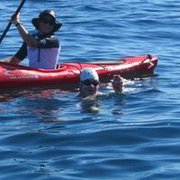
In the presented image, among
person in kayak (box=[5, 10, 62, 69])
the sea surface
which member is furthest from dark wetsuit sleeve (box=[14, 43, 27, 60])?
the sea surface

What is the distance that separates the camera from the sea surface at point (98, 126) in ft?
25.4

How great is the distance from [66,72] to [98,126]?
9.35 ft

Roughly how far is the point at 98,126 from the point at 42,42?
270 cm

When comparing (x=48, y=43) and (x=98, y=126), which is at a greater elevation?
(x=48, y=43)

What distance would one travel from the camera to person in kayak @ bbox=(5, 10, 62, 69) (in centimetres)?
1162

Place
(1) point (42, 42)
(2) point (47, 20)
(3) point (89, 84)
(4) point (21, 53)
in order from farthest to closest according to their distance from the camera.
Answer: (4) point (21, 53) < (1) point (42, 42) < (2) point (47, 20) < (3) point (89, 84)

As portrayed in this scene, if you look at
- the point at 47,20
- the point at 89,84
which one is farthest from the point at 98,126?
the point at 47,20

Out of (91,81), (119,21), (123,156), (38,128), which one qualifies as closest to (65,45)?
(119,21)

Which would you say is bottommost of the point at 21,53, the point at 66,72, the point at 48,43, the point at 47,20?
the point at 66,72

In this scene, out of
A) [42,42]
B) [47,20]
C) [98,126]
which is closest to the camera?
[98,126]

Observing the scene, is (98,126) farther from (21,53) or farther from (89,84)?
(21,53)

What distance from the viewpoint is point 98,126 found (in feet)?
31.4

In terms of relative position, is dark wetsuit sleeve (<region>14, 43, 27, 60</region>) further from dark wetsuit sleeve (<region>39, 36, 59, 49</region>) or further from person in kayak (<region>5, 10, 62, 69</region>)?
dark wetsuit sleeve (<region>39, 36, 59, 49</region>)

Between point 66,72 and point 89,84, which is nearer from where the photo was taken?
point 89,84
